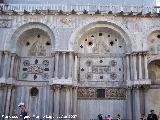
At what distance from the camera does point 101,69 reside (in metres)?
23.6

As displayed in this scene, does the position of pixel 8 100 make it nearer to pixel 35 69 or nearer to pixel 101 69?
pixel 35 69

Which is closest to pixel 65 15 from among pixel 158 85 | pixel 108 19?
pixel 108 19

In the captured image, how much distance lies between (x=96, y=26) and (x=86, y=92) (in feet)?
18.1

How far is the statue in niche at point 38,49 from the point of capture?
963 inches

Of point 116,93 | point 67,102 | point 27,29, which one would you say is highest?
point 27,29

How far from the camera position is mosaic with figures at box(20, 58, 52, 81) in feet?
77.7

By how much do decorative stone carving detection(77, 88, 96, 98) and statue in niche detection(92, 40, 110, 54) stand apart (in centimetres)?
332

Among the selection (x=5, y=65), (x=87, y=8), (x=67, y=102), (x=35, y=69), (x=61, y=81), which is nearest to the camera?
(x=67, y=102)

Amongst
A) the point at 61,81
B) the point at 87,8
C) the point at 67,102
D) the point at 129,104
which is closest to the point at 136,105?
the point at 129,104

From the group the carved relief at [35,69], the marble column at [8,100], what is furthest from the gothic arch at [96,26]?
the marble column at [8,100]

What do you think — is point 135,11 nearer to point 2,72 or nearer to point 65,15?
point 65,15

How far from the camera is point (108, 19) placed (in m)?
23.6

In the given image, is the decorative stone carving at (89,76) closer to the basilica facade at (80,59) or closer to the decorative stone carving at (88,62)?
the basilica facade at (80,59)

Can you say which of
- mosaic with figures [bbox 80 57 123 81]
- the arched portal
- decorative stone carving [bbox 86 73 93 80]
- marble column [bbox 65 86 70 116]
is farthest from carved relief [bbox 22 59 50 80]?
decorative stone carving [bbox 86 73 93 80]
